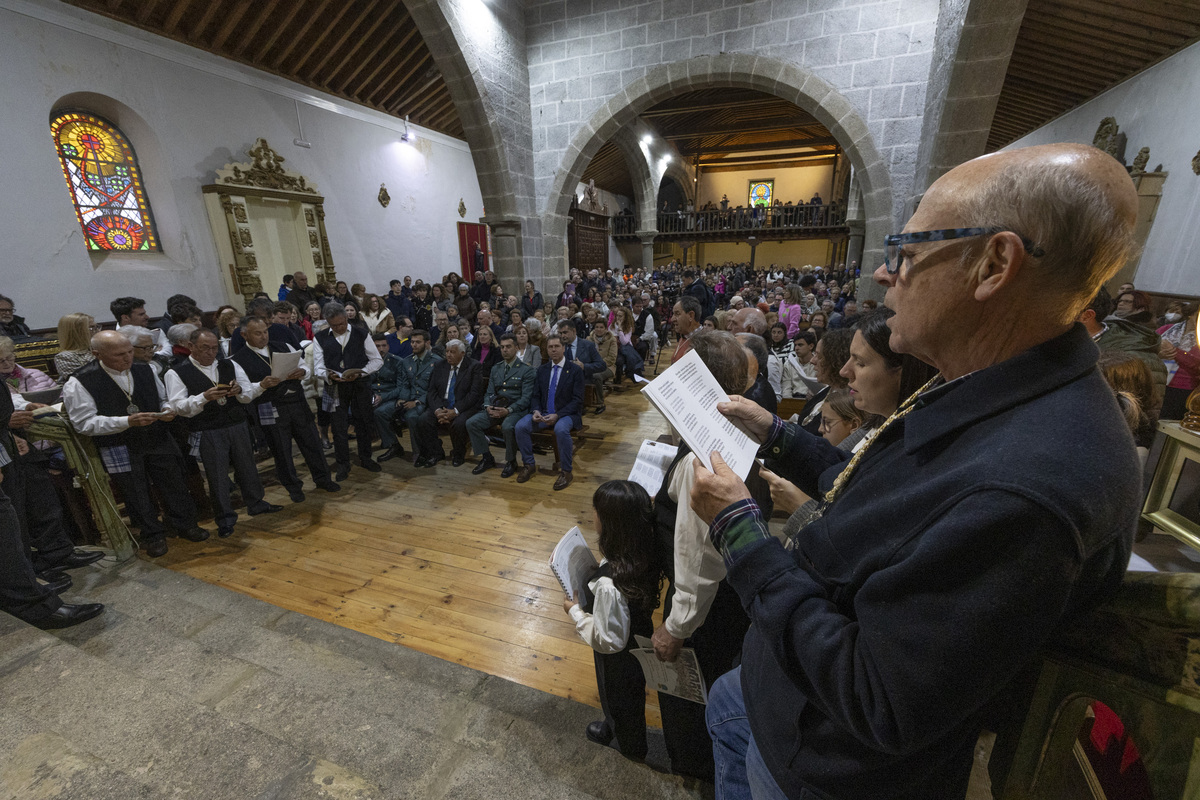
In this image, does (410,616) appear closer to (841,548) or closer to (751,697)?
(751,697)

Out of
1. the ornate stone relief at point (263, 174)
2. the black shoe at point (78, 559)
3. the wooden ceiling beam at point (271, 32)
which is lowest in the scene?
the black shoe at point (78, 559)

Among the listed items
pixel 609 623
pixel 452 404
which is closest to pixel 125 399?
pixel 452 404

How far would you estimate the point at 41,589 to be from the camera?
2084mm

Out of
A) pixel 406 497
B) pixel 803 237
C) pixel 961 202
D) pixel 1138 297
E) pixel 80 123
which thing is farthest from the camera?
pixel 803 237

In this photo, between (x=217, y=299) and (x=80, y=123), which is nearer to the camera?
(x=80, y=123)

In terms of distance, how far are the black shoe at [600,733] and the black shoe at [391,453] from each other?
356cm

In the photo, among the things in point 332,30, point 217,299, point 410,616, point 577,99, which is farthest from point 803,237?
point 410,616

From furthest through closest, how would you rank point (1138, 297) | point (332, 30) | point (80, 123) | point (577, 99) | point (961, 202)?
point (332, 30) → point (577, 99) → point (80, 123) → point (1138, 297) → point (961, 202)

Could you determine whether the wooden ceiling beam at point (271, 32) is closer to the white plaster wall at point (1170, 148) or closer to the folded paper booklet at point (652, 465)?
the folded paper booklet at point (652, 465)

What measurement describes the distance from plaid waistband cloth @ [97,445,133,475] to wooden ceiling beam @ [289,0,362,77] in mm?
7405

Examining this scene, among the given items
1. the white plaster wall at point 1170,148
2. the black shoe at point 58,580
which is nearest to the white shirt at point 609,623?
the black shoe at point 58,580

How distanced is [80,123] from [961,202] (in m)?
9.19

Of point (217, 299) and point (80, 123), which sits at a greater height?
point (80, 123)

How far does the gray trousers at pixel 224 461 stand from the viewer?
10.7 feet
